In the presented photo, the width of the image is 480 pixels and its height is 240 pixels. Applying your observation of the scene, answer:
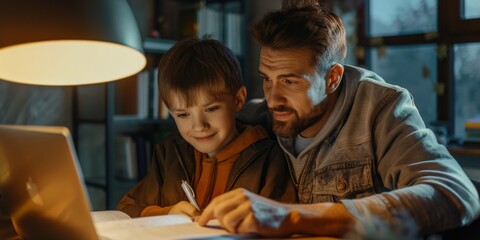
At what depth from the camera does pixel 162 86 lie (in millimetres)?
1446

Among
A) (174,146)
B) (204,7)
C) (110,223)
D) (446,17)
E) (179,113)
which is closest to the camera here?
(110,223)

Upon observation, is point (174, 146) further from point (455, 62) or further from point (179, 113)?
point (455, 62)

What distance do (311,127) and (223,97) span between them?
0.25m

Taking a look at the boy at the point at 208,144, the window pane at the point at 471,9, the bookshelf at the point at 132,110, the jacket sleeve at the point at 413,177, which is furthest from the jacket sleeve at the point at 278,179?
the window pane at the point at 471,9

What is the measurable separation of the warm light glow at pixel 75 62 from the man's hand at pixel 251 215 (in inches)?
21.7

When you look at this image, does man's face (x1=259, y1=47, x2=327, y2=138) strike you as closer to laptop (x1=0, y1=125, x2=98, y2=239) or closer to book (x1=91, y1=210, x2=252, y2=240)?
book (x1=91, y1=210, x2=252, y2=240)

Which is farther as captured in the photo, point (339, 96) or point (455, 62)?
point (455, 62)

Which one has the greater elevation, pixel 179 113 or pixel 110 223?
pixel 179 113

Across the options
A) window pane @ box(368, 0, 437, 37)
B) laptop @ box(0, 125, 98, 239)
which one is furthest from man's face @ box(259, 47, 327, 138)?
window pane @ box(368, 0, 437, 37)

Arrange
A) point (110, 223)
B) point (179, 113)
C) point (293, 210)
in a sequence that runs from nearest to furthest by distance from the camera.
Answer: point (293, 210)
point (110, 223)
point (179, 113)

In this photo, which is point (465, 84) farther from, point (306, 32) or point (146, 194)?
point (146, 194)

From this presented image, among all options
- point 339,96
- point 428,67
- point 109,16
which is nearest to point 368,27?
point 428,67

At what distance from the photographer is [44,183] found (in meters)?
0.87

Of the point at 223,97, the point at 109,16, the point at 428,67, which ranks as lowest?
the point at 428,67
